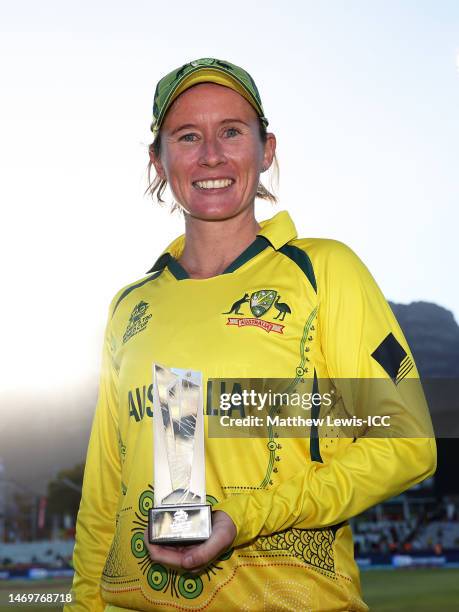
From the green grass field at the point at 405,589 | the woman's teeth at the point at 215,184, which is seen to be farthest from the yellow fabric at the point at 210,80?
the green grass field at the point at 405,589

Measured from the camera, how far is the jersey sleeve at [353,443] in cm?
197

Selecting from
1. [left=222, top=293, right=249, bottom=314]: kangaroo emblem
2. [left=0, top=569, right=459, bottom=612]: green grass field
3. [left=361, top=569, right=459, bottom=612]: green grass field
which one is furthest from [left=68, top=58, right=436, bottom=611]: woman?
[left=361, top=569, right=459, bottom=612]: green grass field

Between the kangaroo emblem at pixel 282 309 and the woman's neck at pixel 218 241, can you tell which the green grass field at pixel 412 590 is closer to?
the woman's neck at pixel 218 241

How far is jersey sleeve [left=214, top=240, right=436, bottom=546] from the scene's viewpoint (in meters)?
1.97

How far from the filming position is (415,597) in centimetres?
1819

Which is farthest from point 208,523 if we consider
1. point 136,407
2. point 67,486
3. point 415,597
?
point 67,486

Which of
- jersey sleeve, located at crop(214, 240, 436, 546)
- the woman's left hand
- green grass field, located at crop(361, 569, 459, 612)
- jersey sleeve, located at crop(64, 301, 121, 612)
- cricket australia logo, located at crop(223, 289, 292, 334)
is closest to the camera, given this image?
the woman's left hand

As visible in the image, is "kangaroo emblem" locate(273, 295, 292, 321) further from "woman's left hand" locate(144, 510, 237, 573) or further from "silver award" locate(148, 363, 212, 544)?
"woman's left hand" locate(144, 510, 237, 573)

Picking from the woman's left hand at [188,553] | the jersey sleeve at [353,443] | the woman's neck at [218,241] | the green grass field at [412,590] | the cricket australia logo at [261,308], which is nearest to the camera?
the woman's left hand at [188,553]

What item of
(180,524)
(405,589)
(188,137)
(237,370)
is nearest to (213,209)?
(188,137)

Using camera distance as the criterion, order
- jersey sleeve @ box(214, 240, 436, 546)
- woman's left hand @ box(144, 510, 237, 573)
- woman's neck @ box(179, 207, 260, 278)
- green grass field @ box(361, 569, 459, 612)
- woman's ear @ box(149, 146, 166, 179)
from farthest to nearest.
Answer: green grass field @ box(361, 569, 459, 612) < woman's ear @ box(149, 146, 166, 179) < woman's neck @ box(179, 207, 260, 278) < jersey sleeve @ box(214, 240, 436, 546) < woman's left hand @ box(144, 510, 237, 573)

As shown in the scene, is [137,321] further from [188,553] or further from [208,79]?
[188,553]

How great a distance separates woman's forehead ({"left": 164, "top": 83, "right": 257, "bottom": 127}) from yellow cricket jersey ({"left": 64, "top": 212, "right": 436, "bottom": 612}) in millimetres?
344

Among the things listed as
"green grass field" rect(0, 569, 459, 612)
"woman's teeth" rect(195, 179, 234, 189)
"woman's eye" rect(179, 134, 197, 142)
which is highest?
"woman's eye" rect(179, 134, 197, 142)
